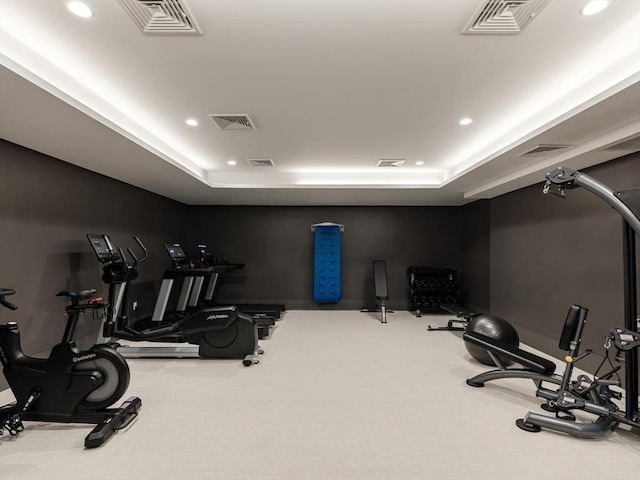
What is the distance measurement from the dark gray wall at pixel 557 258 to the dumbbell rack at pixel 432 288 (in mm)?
1018

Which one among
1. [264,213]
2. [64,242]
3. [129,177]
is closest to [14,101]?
[64,242]

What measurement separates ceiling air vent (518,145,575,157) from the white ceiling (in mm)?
105

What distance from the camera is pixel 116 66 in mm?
2254

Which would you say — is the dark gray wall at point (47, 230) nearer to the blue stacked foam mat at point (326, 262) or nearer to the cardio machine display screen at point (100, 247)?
the cardio machine display screen at point (100, 247)

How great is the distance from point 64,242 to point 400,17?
13.5 feet

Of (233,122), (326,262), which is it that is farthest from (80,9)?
(326,262)

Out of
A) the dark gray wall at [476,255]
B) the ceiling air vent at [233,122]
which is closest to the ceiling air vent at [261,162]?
the ceiling air vent at [233,122]

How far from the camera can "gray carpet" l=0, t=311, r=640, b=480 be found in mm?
1788

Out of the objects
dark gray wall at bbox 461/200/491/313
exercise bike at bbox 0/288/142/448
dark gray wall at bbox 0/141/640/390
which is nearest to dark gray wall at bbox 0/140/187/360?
dark gray wall at bbox 0/141/640/390

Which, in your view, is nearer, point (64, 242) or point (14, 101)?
point (14, 101)

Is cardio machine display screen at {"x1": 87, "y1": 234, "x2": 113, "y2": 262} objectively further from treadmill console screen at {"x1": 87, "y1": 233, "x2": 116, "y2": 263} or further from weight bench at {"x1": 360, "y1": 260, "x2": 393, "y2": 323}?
weight bench at {"x1": 360, "y1": 260, "x2": 393, "y2": 323}

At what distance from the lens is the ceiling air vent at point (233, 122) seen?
3055 millimetres

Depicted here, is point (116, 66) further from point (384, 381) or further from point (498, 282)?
point (498, 282)

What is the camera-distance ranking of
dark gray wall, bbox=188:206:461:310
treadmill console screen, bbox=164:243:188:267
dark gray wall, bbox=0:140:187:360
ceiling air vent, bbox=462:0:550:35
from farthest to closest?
dark gray wall, bbox=188:206:461:310, treadmill console screen, bbox=164:243:188:267, dark gray wall, bbox=0:140:187:360, ceiling air vent, bbox=462:0:550:35
